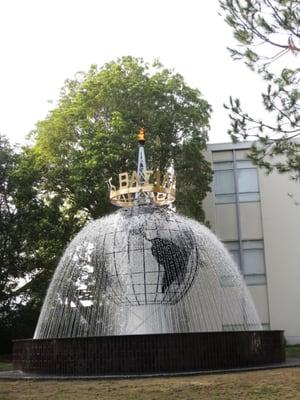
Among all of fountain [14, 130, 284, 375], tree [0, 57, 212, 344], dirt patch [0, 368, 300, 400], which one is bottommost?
dirt patch [0, 368, 300, 400]

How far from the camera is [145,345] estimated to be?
10266mm

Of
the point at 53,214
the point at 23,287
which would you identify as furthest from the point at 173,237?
the point at 23,287

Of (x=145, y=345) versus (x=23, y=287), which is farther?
(x=23, y=287)

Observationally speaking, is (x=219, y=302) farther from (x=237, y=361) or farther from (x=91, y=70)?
(x=91, y=70)

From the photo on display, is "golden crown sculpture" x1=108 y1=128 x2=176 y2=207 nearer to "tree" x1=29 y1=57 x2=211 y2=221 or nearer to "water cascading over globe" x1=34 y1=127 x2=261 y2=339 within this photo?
"water cascading over globe" x1=34 y1=127 x2=261 y2=339

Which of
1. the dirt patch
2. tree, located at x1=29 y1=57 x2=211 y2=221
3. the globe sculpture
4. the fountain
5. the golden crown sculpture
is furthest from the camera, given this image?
tree, located at x1=29 y1=57 x2=211 y2=221

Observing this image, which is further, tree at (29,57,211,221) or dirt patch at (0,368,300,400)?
tree at (29,57,211,221)

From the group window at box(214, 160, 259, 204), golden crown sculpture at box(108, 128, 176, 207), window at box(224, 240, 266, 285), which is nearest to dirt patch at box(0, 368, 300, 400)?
golden crown sculpture at box(108, 128, 176, 207)

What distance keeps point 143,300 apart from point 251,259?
1563cm

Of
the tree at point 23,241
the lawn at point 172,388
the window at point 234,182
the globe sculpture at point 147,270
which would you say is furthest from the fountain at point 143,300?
the window at point 234,182

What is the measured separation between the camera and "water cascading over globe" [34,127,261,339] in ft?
43.7

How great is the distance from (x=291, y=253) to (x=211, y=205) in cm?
451

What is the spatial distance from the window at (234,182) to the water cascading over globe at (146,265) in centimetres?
1248

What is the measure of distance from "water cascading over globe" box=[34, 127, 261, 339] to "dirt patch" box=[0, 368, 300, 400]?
368cm
